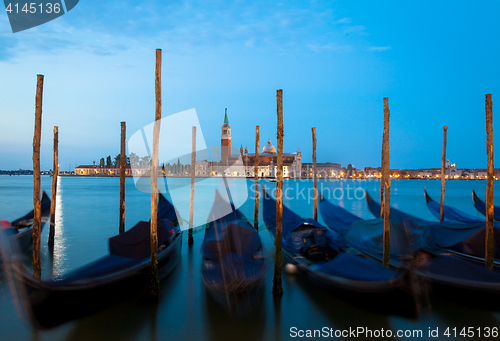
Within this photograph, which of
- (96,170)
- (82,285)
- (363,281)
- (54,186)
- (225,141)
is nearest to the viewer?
(82,285)

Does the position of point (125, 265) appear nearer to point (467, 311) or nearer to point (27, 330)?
point (27, 330)

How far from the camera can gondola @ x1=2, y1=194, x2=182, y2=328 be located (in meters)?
2.60

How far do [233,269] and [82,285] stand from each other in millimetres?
1486

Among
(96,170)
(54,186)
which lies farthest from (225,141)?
(54,186)

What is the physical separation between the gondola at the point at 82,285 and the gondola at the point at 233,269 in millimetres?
812

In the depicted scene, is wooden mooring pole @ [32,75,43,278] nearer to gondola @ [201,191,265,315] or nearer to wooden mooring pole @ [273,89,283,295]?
gondola @ [201,191,265,315]

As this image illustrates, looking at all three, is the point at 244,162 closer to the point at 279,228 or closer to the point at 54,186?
the point at 54,186

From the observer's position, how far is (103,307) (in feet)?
10.4

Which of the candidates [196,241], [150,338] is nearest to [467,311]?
[150,338]

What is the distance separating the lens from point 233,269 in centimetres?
336

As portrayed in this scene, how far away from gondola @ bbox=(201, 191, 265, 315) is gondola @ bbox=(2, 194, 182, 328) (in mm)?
812

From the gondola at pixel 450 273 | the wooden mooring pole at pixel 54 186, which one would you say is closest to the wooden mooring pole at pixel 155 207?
the gondola at pixel 450 273

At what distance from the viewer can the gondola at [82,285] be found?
2.60 m

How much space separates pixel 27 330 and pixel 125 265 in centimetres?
106
